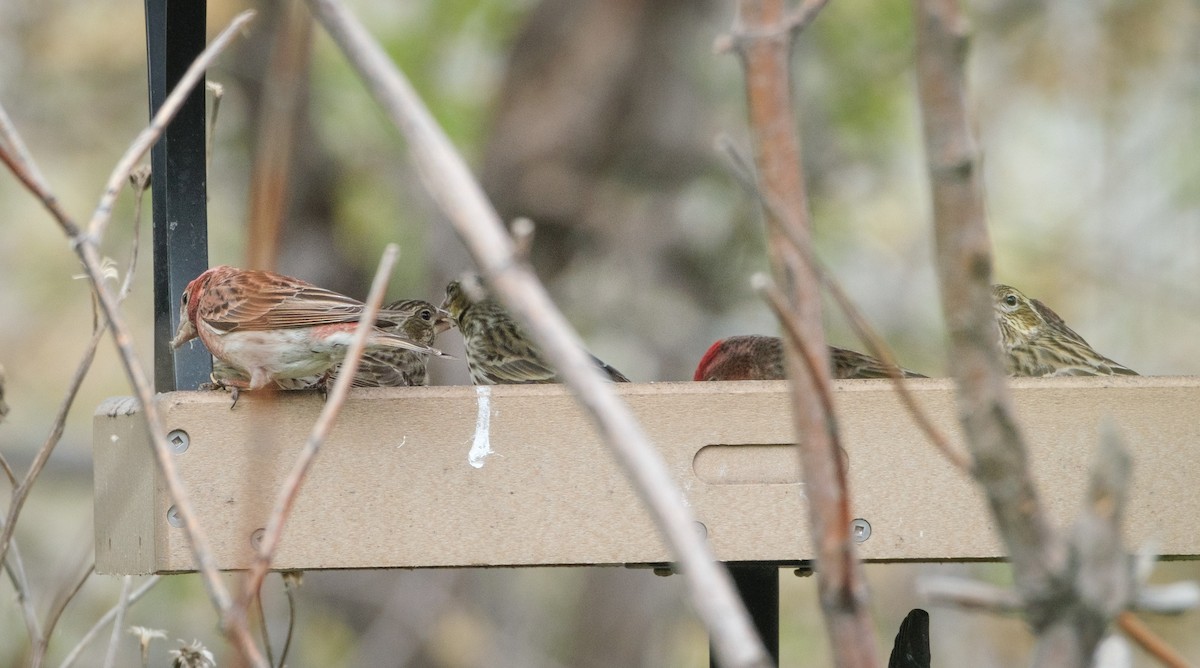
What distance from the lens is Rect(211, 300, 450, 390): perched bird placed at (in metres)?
4.35

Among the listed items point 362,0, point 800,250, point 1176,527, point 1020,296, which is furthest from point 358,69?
point 362,0

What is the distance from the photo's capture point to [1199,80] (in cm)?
920

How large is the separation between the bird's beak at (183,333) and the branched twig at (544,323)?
2448 mm

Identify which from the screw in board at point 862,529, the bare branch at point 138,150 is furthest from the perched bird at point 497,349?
the bare branch at point 138,150

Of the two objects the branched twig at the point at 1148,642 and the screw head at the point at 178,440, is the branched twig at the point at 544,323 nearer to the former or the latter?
the branched twig at the point at 1148,642

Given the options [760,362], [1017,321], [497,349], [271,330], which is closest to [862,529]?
[760,362]

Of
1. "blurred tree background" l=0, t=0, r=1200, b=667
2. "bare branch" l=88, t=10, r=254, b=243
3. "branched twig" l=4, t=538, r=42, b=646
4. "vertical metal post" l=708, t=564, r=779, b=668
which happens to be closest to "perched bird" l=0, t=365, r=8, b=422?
"branched twig" l=4, t=538, r=42, b=646

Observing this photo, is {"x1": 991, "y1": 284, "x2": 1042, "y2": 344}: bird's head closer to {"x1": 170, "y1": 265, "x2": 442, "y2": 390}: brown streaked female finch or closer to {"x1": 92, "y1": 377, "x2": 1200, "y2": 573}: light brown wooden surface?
{"x1": 92, "y1": 377, "x2": 1200, "y2": 573}: light brown wooden surface

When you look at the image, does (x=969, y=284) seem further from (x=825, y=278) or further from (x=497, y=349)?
(x=497, y=349)

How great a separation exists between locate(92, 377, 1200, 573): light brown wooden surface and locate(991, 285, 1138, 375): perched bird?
1119 mm

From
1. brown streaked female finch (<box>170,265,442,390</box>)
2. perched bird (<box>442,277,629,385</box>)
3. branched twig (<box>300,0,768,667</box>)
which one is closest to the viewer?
branched twig (<box>300,0,768,667</box>)

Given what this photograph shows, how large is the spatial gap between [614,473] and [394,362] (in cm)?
178

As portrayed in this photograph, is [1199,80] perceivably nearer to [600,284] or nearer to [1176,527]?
[600,284]

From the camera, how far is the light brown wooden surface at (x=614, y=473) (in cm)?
341
